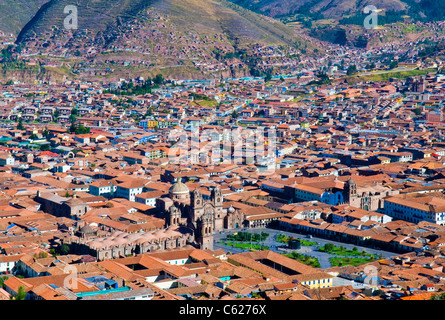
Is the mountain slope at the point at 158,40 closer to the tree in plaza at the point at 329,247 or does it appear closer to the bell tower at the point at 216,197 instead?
the bell tower at the point at 216,197

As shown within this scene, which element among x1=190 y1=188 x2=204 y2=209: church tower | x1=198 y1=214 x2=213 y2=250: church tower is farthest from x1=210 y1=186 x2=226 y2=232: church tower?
x1=198 y1=214 x2=213 y2=250: church tower

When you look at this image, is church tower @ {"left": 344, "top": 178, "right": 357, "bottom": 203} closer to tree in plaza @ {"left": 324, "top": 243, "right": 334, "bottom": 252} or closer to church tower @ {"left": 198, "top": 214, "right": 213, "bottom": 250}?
tree in plaza @ {"left": 324, "top": 243, "right": 334, "bottom": 252}

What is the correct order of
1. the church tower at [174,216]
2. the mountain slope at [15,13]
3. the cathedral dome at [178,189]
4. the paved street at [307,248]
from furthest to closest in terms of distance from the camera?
1. the mountain slope at [15,13]
2. the cathedral dome at [178,189]
3. the church tower at [174,216]
4. the paved street at [307,248]

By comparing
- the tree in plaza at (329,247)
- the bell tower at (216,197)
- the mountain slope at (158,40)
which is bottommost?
the tree in plaza at (329,247)

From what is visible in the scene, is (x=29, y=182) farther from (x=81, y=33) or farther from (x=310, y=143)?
(x=81, y=33)

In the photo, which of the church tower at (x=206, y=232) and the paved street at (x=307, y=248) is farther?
the church tower at (x=206, y=232)

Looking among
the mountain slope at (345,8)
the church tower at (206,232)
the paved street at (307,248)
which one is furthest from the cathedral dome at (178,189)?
the mountain slope at (345,8)

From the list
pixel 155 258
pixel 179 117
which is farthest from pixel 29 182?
pixel 179 117

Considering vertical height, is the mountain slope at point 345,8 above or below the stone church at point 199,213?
above
